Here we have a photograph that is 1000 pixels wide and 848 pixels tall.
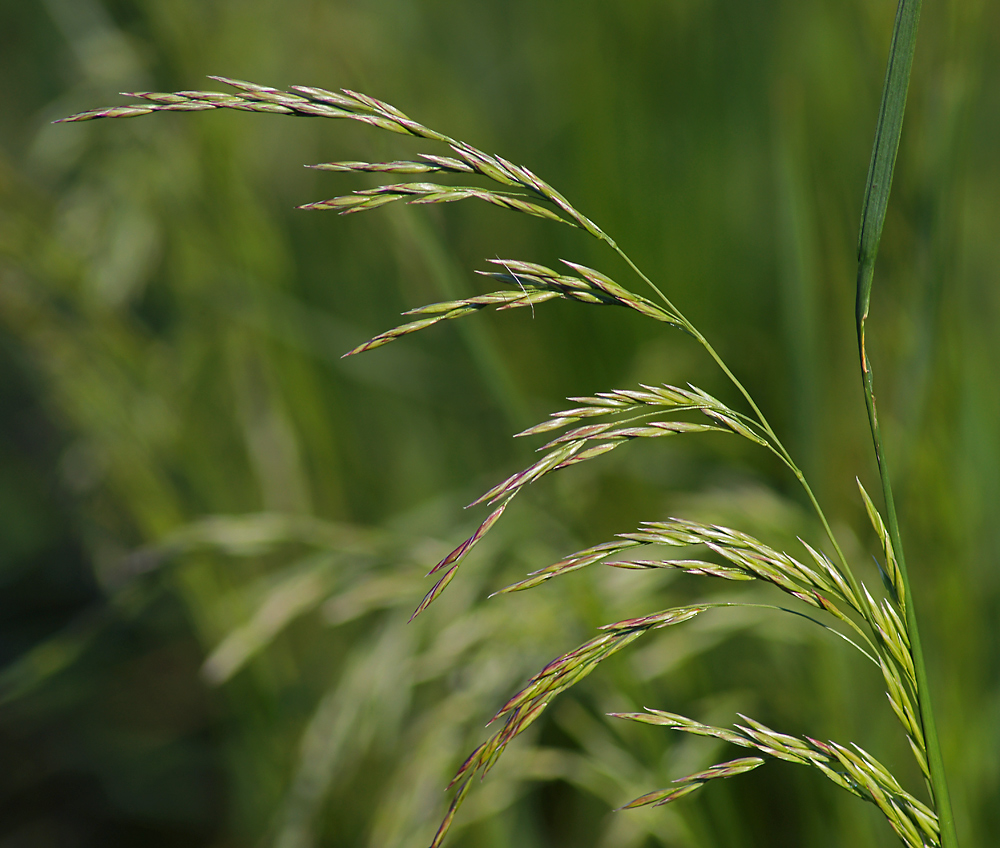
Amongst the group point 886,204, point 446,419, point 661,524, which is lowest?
point 446,419

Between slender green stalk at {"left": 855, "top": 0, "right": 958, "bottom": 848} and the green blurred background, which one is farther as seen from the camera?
Result: the green blurred background

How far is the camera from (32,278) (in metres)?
1.15

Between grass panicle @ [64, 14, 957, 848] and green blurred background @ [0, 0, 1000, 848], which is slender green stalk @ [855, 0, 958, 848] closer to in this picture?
grass panicle @ [64, 14, 957, 848]

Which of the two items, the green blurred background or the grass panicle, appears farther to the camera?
the green blurred background

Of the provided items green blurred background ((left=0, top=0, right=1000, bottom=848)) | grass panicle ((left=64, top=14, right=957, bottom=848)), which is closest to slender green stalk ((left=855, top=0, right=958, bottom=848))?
grass panicle ((left=64, top=14, right=957, bottom=848))

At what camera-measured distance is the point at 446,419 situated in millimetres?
1609

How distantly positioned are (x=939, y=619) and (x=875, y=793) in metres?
0.60

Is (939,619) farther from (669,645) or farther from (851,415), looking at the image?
(851,415)

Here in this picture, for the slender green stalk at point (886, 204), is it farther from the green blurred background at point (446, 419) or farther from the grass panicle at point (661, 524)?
the green blurred background at point (446, 419)

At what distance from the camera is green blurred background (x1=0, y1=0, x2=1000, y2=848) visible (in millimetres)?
869

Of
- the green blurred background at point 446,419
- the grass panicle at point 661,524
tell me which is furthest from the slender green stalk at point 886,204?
the green blurred background at point 446,419

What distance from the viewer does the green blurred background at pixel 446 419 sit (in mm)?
869

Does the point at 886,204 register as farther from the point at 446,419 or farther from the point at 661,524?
the point at 446,419

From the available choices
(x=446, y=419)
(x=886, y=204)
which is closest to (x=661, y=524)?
(x=886, y=204)
